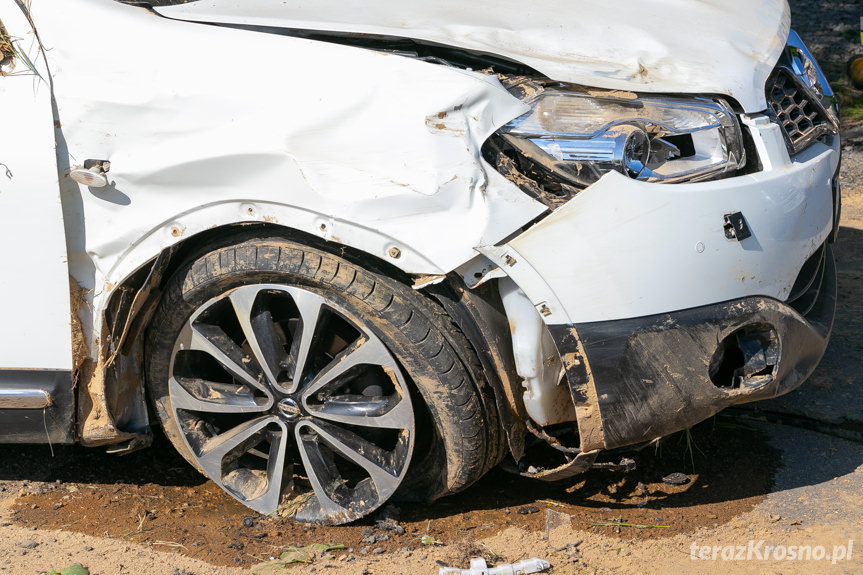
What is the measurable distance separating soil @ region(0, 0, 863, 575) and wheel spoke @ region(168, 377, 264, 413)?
42cm


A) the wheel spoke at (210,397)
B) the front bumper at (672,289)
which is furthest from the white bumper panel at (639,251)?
the wheel spoke at (210,397)

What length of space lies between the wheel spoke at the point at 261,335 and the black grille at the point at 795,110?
63.7 inches

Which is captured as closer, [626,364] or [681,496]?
[626,364]

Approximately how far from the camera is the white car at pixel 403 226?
91.1 inches

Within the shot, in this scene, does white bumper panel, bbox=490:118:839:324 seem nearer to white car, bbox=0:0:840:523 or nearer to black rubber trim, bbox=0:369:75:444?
white car, bbox=0:0:840:523

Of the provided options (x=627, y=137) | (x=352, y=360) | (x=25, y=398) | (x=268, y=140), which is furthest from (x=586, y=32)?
(x=25, y=398)

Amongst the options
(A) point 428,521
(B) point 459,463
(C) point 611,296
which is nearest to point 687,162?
(C) point 611,296

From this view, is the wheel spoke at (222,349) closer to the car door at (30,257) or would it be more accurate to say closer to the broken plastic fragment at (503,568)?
the car door at (30,257)

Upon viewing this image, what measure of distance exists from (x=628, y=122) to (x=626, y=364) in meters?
0.66

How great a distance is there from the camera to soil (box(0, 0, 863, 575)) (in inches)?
105

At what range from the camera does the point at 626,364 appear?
7.73ft

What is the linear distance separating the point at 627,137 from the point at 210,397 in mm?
1491

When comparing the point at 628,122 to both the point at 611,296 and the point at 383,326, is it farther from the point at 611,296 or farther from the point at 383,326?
the point at 383,326

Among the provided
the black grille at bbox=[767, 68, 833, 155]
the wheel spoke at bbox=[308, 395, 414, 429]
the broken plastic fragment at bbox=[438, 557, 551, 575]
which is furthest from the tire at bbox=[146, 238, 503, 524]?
the black grille at bbox=[767, 68, 833, 155]
